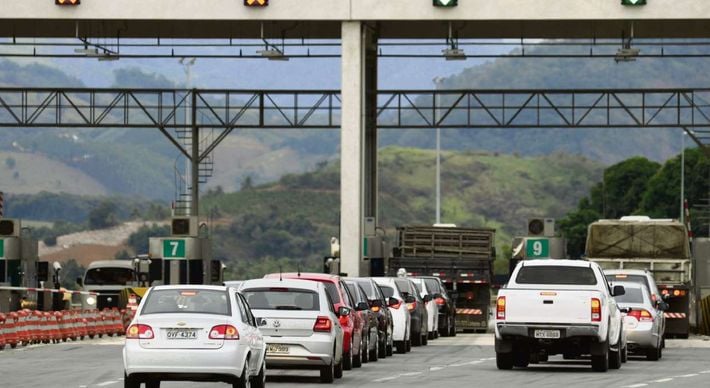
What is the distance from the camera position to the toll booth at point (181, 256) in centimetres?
5994

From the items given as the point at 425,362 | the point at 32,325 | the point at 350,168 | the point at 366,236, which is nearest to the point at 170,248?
the point at 366,236

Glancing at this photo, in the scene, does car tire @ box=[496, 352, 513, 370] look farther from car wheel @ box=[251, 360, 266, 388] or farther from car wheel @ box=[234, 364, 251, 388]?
car wheel @ box=[234, 364, 251, 388]

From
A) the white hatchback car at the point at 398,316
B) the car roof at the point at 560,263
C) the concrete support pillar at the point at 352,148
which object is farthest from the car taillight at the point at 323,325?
the concrete support pillar at the point at 352,148

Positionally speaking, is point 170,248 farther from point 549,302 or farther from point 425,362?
point 549,302

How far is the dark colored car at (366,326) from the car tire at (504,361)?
2253 millimetres

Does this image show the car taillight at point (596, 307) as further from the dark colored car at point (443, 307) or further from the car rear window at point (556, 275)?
the dark colored car at point (443, 307)

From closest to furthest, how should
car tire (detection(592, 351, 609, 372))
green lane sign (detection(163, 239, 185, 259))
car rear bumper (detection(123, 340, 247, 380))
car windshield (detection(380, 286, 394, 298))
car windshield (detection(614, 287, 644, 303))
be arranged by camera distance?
car rear bumper (detection(123, 340, 247, 380))
car tire (detection(592, 351, 609, 372))
car windshield (detection(614, 287, 644, 303))
car windshield (detection(380, 286, 394, 298))
green lane sign (detection(163, 239, 185, 259))

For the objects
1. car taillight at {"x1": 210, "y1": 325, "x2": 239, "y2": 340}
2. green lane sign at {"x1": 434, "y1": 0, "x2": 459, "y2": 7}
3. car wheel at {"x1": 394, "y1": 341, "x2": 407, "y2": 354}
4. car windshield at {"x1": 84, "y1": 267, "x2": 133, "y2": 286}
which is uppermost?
green lane sign at {"x1": 434, "y1": 0, "x2": 459, "y2": 7}

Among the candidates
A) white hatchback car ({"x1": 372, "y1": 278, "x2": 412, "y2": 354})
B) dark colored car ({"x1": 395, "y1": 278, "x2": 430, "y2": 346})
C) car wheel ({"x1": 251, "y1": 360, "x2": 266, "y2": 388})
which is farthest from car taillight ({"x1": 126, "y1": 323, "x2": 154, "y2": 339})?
dark colored car ({"x1": 395, "y1": 278, "x2": 430, "y2": 346})

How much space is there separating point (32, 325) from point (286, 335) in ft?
55.6

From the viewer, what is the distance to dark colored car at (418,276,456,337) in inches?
1853

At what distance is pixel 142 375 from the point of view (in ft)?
67.9

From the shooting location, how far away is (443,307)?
47844mm

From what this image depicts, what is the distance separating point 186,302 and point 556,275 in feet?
30.1
